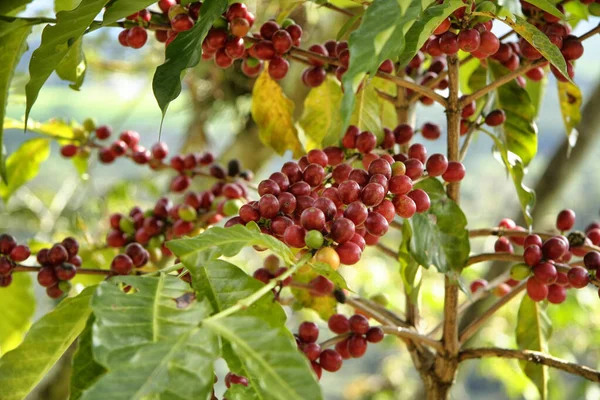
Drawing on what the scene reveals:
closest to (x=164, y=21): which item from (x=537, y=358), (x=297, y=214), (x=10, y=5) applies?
(x=10, y=5)

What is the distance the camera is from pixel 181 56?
43cm

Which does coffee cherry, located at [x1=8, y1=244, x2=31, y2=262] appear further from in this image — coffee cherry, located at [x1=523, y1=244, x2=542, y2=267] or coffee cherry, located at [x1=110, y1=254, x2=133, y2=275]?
coffee cherry, located at [x1=523, y1=244, x2=542, y2=267]

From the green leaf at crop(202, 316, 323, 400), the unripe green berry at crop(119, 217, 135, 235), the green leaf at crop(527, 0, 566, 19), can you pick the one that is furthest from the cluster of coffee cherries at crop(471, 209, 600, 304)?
the unripe green berry at crop(119, 217, 135, 235)

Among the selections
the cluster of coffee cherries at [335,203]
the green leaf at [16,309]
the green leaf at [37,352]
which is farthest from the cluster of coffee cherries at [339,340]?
the green leaf at [16,309]

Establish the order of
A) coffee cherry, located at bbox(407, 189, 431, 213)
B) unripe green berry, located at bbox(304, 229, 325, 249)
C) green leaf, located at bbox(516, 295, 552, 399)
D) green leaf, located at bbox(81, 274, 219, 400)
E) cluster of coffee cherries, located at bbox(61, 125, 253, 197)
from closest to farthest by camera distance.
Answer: green leaf, located at bbox(81, 274, 219, 400), unripe green berry, located at bbox(304, 229, 325, 249), coffee cherry, located at bbox(407, 189, 431, 213), green leaf, located at bbox(516, 295, 552, 399), cluster of coffee cherries, located at bbox(61, 125, 253, 197)

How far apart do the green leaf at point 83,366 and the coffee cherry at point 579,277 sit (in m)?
0.38

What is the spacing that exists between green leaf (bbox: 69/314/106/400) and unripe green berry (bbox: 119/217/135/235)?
389 millimetres

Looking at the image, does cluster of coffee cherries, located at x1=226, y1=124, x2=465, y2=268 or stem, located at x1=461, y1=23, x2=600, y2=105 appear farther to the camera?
stem, located at x1=461, y1=23, x2=600, y2=105

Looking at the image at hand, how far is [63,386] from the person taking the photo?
128cm

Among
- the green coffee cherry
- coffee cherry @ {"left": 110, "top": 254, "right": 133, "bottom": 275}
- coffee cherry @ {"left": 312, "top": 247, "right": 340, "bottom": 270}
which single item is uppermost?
coffee cherry @ {"left": 312, "top": 247, "right": 340, "bottom": 270}

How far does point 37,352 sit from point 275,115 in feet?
1.21

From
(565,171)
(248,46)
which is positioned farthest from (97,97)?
(248,46)

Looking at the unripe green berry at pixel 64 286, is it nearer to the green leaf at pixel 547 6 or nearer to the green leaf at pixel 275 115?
the green leaf at pixel 275 115

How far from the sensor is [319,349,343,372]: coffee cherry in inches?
23.0
